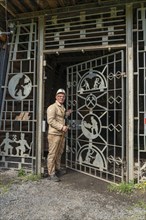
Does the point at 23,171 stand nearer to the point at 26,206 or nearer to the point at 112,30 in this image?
the point at 26,206

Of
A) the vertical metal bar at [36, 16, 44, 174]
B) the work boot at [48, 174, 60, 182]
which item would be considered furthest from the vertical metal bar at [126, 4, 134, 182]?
the vertical metal bar at [36, 16, 44, 174]

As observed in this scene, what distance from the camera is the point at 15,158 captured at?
191 inches

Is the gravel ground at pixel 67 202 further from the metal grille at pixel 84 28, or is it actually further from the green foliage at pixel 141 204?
the metal grille at pixel 84 28

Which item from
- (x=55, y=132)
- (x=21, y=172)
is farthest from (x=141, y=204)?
(x=21, y=172)

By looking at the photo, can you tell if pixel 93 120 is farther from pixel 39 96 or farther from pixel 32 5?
pixel 32 5

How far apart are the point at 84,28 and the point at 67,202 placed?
123 inches

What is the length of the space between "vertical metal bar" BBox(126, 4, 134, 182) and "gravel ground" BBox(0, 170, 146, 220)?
58 centimetres

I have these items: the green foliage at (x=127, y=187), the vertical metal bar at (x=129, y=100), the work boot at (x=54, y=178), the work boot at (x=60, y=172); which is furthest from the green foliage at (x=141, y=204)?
the work boot at (x=60, y=172)

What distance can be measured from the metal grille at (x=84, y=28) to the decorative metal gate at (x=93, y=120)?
1.32ft

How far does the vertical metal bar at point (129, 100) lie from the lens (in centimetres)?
388

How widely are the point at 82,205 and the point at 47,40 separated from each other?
10.2 feet

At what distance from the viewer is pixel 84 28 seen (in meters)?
4.45

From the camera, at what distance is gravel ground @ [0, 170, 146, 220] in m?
2.84

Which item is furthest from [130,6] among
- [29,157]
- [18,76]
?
[29,157]
